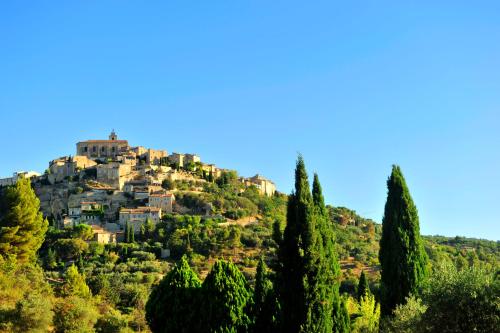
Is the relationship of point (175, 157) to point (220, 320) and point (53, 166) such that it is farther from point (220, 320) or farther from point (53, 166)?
point (220, 320)

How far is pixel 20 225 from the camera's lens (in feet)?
120

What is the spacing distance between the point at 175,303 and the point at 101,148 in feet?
262

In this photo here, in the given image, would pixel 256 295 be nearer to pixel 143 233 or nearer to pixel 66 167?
pixel 143 233

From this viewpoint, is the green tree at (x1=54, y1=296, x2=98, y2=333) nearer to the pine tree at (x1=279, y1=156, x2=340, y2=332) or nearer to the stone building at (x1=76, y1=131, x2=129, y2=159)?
the pine tree at (x1=279, y1=156, x2=340, y2=332)

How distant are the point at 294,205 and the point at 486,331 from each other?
21.9ft

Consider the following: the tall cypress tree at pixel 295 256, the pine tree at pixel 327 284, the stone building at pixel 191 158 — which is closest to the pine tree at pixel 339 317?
the pine tree at pixel 327 284

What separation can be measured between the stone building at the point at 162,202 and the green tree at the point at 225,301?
201ft

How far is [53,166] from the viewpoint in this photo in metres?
91.8

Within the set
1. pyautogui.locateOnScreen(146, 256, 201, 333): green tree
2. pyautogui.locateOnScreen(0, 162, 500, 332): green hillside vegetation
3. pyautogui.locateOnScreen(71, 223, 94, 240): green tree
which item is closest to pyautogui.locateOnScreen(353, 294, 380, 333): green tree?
pyautogui.locateOnScreen(0, 162, 500, 332): green hillside vegetation

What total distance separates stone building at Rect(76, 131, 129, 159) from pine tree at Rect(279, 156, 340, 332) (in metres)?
83.9

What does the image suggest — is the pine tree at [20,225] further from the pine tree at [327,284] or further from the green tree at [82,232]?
the green tree at [82,232]

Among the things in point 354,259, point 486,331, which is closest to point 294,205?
point 486,331

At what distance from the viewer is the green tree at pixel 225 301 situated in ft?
68.0

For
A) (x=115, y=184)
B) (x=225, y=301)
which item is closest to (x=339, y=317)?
(x=225, y=301)
